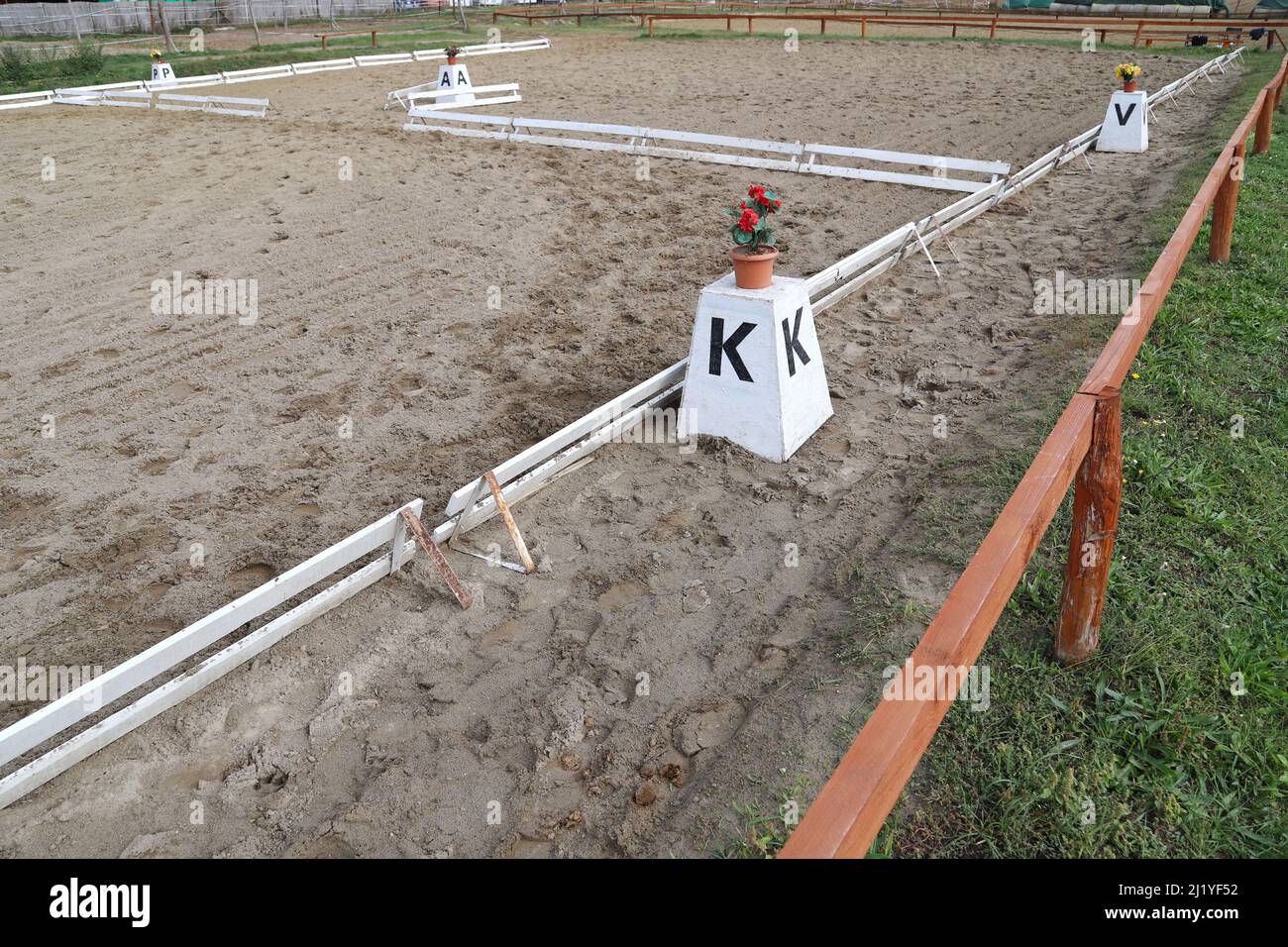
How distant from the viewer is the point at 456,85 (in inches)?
544

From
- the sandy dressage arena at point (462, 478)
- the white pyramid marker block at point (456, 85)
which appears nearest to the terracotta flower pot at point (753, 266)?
the sandy dressage arena at point (462, 478)

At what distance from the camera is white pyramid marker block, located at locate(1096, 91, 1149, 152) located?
1041 centimetres

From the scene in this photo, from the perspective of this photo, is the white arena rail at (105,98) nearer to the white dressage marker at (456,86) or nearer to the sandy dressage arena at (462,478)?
the white dressage marker at (456,86)

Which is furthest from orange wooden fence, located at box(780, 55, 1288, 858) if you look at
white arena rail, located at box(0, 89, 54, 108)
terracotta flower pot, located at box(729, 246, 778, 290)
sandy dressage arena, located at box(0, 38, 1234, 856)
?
white arena rail, located at box(0, 89, 54, 108)

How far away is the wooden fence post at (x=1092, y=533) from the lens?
2.66 metres

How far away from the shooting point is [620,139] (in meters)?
11.4

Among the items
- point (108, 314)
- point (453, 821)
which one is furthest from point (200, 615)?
point (108, 314)

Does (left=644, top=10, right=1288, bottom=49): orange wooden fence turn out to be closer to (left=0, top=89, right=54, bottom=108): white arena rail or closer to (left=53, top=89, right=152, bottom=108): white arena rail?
(left=53, top=89, right=152, bottom=108): white arena rail

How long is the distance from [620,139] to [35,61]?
1669 centimetres

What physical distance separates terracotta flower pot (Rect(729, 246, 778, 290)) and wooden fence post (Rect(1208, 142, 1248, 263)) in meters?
3.71

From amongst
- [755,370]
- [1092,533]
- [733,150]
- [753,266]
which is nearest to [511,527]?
[755,370]

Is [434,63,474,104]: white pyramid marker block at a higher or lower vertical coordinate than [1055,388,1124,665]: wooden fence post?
higher

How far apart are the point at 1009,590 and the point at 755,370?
243 cm
